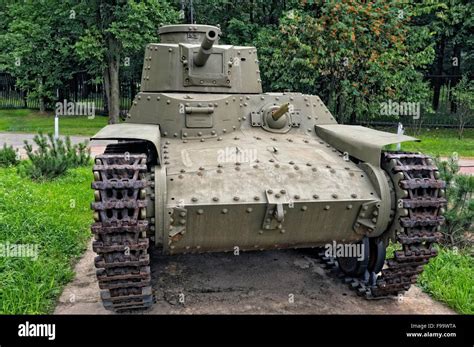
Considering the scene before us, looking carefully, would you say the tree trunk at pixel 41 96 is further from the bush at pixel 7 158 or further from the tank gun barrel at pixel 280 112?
the tank gun barrel at pixel 280 112

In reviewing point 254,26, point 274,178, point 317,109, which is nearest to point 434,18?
point 254,26

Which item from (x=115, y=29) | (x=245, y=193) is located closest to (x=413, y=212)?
(x=245, y=193)

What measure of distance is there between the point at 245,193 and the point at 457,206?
15.0 ft

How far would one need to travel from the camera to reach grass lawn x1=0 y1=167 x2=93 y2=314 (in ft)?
17.2

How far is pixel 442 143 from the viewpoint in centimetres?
1784

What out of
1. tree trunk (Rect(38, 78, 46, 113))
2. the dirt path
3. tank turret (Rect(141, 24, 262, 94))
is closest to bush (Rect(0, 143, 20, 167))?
the dirt path

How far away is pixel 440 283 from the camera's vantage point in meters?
5.90

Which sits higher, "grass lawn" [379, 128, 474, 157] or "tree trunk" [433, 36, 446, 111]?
"tree trunk" [433, 36, 446, 111]

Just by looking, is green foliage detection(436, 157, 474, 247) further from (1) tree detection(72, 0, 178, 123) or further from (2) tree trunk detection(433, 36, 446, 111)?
(2) tree trunk detection(433, 36, 446, 111)

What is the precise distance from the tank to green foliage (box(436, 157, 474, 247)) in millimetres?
2431

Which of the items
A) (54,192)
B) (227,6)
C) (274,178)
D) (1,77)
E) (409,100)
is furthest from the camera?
(1,77)

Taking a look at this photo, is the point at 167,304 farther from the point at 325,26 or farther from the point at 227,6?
the point at 227,6

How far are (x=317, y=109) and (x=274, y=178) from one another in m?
1.97

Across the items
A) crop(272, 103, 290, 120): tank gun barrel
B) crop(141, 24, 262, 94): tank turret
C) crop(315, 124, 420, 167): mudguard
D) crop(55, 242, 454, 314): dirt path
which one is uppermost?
crop(141, 24, 262, 94): tank turret
